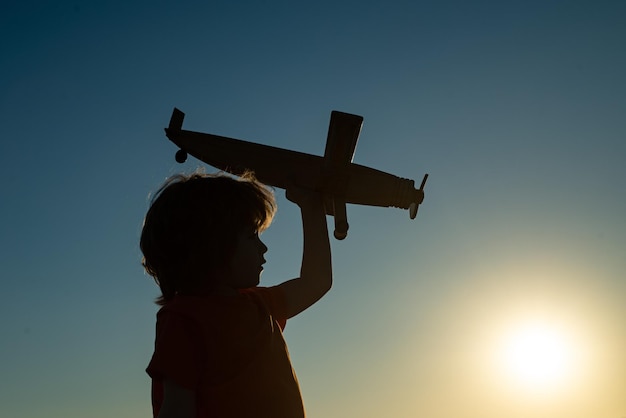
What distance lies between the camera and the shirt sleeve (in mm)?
2510

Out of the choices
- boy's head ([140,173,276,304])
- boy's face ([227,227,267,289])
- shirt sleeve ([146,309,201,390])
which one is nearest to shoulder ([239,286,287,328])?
boy's face ([227,227,267,289])

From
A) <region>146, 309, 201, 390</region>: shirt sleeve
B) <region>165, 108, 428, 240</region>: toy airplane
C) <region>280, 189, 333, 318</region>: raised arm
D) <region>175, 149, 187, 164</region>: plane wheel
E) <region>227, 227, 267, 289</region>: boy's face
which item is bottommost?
<region>146, 309, 201, 390</region>: shirt sleeve

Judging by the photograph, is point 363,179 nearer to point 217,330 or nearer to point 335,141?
point 335,141

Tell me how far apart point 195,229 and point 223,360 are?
0.64 metres

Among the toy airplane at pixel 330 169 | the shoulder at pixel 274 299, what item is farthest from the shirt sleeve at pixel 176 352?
the toy airplane at pixel 330 169

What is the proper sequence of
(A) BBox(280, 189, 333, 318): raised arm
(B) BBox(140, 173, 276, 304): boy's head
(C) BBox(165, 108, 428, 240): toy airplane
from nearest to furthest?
1. (B) BBox(140, 173, 276, 304): boy's head
2. (A) BBox(280, 189, 333, 318): raised arm
3. (C) BBox(165, 108, 428, 240): toy airplane

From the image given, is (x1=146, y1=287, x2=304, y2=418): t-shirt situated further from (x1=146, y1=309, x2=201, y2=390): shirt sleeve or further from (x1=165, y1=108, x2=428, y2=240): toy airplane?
(x1=165, y1=108, x2=428, y2=240): toy airplane

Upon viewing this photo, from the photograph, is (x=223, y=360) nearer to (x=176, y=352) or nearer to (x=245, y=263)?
(x=176, y=352)

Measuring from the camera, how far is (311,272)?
3.56 metres

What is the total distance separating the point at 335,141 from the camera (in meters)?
4.27

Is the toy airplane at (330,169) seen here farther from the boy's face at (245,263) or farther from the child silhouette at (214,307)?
the boy's face at (245,263)

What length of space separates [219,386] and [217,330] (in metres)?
0.25

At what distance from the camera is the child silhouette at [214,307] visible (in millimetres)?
2582

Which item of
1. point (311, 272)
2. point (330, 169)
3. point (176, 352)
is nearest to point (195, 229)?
point (176, 352)
